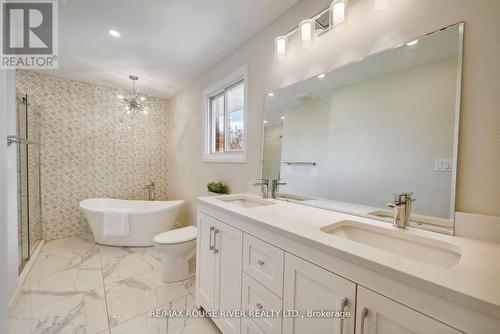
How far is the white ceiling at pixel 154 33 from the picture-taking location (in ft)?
5.57

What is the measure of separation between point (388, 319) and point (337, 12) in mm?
1593

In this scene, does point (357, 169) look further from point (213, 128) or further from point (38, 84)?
point (38, 84)

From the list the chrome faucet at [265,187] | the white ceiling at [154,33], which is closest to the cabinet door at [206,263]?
the chrome faucet at [265,187]

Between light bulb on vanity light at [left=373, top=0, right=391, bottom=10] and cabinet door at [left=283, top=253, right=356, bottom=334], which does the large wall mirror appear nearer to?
light bulb on vanity light at [left=373, top=0, right=391, bottom=10]

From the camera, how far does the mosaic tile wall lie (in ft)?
9.96

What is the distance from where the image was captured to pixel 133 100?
3.10 meters

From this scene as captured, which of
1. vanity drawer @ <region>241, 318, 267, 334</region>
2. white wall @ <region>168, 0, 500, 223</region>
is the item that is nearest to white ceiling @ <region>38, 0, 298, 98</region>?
white wall @ <region>168, 0, 500, 223</region>

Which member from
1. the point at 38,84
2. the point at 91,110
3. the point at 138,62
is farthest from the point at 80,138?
the point at 138,62

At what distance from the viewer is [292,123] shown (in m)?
1.76

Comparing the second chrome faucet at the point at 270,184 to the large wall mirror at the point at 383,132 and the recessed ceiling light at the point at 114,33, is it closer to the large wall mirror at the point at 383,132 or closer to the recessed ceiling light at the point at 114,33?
the large wall mirror at the point at 383,132

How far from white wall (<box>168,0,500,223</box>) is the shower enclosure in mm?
2380

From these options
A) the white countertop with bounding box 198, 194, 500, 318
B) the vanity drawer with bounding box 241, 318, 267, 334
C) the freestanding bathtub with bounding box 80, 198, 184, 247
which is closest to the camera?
the white countertop with bounding box 198, 194, 500, 318

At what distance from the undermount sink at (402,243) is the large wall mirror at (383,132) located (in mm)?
154

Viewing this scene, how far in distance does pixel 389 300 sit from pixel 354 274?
0.11m
